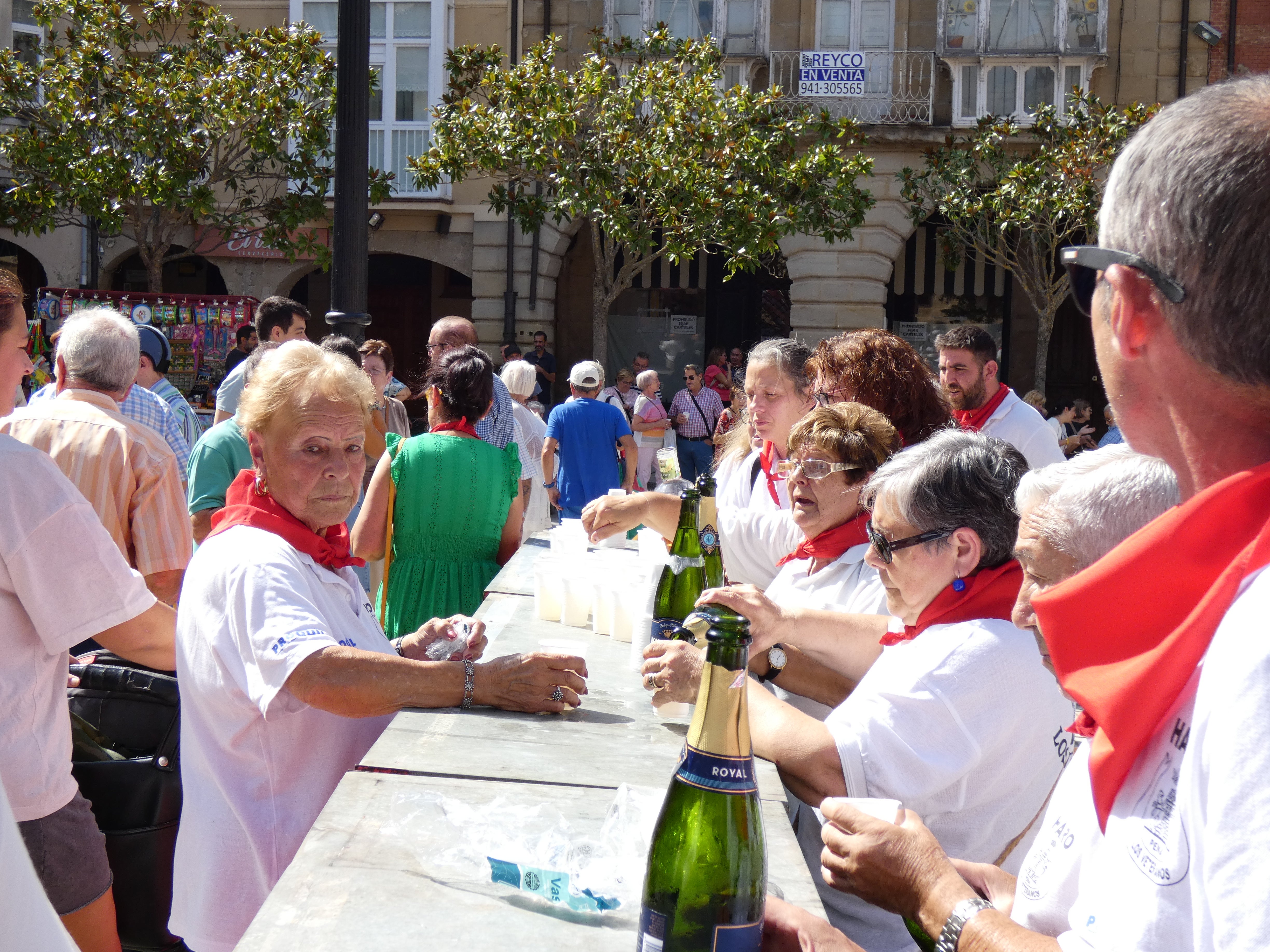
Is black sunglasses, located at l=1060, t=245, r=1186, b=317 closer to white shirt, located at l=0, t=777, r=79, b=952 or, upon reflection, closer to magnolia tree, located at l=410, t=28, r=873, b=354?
white shirt, located at l=0, t=777, r=79, b=952

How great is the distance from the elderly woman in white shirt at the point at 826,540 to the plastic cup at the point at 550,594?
60 centimetres

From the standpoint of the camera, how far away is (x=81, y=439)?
3.86 m

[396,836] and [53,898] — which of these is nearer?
[396,836]

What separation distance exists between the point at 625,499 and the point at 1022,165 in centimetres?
1398

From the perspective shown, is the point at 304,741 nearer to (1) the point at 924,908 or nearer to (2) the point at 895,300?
(1) the point at 924,908

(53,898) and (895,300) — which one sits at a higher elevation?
(895,300)

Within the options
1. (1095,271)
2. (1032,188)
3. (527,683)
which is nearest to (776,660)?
(527,683)

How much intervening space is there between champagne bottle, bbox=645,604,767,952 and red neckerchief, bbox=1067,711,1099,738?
20.5 inches

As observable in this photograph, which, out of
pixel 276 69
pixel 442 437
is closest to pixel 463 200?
pixel 276 69

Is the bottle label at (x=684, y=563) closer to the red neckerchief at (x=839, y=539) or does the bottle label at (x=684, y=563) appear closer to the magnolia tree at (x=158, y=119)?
the red neckerchief at (x=839, y=539)

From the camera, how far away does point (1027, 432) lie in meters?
6.29

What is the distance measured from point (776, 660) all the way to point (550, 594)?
2.95 feet

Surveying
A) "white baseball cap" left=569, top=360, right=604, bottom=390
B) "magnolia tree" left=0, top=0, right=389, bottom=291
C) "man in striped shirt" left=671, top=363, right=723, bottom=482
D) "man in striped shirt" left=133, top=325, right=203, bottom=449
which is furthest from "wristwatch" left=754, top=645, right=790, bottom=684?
"magnolia tree" left=0, top=0, right=389, bottom=291

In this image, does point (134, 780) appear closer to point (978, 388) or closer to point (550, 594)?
point (550, 594)
